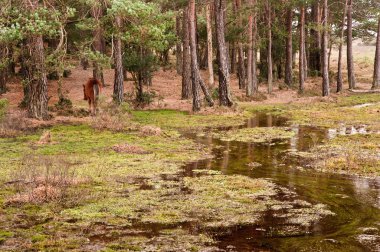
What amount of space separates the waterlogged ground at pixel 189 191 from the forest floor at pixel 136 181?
31 millimetres

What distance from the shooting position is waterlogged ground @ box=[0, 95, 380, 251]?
7.55 m

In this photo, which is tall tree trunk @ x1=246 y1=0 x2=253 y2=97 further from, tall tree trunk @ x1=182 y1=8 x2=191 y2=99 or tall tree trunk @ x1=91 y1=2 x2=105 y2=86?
tall tree trunk @ x1=91 y1=2 x2=105 y2=86

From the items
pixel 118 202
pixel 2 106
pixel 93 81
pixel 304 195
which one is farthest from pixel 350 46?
pixel 118 202

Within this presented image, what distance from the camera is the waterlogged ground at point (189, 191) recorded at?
7551mm

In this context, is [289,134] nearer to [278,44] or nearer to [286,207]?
[286,207]

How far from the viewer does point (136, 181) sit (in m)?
11.6

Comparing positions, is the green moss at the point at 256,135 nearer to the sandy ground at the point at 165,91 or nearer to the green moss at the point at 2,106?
the sandy ground at the point at 165,91

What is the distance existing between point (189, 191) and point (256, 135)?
943 cm

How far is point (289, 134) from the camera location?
64.9ft

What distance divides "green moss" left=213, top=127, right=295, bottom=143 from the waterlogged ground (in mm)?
80

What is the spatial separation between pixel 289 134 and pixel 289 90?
22610 millimetres

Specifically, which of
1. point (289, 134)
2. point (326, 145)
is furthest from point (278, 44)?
point (326, 145)

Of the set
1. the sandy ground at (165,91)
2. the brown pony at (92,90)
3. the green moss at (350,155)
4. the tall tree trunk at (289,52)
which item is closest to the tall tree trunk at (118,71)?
the sandy ground at (165,91)

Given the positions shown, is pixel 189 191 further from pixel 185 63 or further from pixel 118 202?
pixel 185 63
